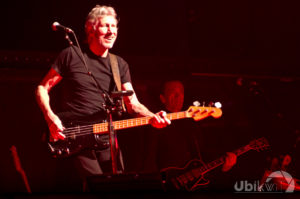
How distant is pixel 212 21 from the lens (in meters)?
4.18

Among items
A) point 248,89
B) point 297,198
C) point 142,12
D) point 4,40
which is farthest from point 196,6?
point 297,198

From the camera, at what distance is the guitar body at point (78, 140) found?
2.91 m

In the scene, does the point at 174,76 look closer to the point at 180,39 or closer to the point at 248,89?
the point at 180,39

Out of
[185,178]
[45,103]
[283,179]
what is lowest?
[283,179]

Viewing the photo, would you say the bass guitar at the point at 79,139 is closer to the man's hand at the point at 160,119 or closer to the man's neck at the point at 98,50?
the man's hand at the point at 160,119

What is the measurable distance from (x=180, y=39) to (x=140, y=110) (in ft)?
4.03

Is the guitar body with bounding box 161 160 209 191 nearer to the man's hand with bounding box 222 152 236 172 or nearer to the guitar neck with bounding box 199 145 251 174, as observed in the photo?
the guitar neck with bounding box 199 145 251 174

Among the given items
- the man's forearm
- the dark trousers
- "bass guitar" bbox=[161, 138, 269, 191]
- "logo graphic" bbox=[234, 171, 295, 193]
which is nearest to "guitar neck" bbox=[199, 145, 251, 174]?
"bass guitar" bbox=[161, 138, 269, 191]

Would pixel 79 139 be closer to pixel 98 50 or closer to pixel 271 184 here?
pixel 98 50

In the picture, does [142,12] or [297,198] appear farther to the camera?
[142,12]

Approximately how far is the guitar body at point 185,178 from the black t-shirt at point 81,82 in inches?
39.6

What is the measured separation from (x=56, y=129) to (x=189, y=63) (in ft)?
5.50

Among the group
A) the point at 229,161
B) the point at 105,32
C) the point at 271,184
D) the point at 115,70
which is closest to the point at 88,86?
the point at 115,70

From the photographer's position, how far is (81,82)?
9.82ft
